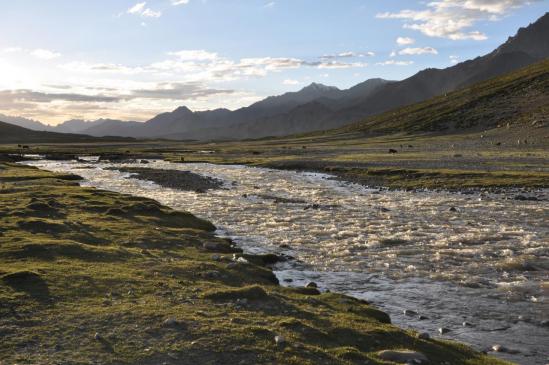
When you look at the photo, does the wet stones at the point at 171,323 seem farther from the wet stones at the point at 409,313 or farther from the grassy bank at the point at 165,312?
the wet stones at the point at 409,313

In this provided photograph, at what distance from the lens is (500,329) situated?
1448 cm

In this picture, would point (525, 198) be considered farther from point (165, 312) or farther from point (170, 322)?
point (170, 322)

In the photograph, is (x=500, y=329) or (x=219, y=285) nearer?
(x=500, y=329)

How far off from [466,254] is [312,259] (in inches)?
285

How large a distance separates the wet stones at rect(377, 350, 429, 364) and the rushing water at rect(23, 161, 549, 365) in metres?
2.78

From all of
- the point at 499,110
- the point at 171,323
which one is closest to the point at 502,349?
the point at 171,323

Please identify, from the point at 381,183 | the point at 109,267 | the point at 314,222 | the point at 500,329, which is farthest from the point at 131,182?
the point at 500,329

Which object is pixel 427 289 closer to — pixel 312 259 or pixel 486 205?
pixel 312 259

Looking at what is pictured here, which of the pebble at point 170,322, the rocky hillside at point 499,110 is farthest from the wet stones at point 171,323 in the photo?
the rocky hillside at point 499,110

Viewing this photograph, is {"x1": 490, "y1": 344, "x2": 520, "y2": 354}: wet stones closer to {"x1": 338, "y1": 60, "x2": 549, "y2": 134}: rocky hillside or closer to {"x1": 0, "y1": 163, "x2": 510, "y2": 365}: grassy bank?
{"x1": 0, "y1": 163, "x2": 510, "y2": 365}: grassy bank

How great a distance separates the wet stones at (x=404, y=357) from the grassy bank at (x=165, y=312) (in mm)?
325

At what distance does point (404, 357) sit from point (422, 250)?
44.6 feet

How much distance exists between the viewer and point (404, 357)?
37.6 feet

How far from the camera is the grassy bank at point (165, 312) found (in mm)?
11188
